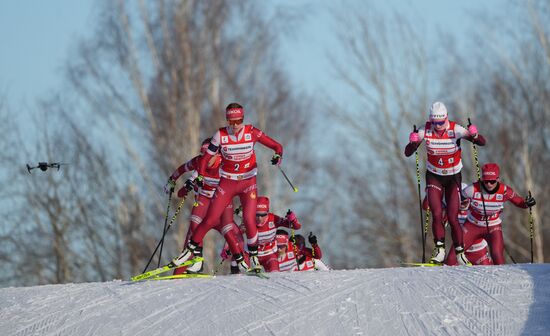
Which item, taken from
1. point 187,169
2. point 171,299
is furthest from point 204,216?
point 171,299

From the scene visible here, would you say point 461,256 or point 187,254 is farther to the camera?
point 461,256

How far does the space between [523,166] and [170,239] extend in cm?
1098

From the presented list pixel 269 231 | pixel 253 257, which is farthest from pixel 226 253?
pixel 253 257

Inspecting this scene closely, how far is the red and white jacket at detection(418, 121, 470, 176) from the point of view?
16.4 metres

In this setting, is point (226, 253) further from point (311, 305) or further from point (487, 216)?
point (311, 305)

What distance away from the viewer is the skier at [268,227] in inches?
715

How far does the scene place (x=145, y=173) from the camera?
106 ft

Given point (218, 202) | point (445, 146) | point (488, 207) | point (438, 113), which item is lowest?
point (488, 207)

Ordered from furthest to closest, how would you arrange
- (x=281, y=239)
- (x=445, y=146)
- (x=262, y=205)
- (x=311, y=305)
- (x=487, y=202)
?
1. (x=281, y=239)
2. (x=262, y=205)
3. (x=487, y=202)
4. (x=445, y=146)
5. (x=311, y=305)

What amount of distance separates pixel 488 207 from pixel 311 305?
477cm

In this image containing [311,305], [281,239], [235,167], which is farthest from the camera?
[281,239]

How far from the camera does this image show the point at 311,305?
1355 cm

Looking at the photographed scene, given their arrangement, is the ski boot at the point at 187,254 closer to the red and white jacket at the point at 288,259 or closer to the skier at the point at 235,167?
the skier at the point at 235,167

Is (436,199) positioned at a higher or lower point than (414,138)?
lower
